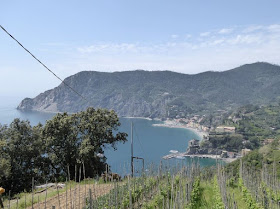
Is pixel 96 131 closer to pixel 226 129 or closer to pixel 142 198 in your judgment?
pixel 142 198

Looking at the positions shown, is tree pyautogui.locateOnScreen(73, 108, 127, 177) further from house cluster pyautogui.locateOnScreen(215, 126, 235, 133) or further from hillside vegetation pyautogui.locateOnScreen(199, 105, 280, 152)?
house cluster pyautogui.locateOnScreen(215, 126, 235, 133)

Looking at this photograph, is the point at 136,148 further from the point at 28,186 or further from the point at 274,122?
the point at 28,186

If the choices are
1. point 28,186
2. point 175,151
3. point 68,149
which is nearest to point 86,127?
point 68,149

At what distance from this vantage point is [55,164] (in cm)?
1731

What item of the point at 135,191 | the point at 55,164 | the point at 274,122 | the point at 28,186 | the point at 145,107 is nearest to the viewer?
the point at 135,191

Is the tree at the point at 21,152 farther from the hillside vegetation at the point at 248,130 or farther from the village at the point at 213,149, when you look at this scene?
the hillside vegetation at the point at 248,130

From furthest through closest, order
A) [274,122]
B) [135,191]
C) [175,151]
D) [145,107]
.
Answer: [145,107] → [274,122] → [175,151] → [135,191]

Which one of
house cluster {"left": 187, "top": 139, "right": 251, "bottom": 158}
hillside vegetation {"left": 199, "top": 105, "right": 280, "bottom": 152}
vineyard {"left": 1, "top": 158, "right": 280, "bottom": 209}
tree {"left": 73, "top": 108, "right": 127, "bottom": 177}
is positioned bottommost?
house cluster {"left": 187, "top": 139, "right": 251, "bottom": 158}

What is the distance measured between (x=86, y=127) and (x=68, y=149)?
1.79m

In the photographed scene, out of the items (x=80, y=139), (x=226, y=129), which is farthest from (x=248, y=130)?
(x=80, y=139)

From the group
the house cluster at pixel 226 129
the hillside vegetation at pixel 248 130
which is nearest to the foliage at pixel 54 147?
the hillside vegetation at pixel 248 130

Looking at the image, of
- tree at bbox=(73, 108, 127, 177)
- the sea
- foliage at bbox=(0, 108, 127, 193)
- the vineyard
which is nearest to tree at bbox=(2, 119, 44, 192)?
foliage at bbox=(0, 108, 127, 193)

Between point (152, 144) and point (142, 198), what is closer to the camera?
point (142, 198)

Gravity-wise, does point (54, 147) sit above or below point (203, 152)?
above
